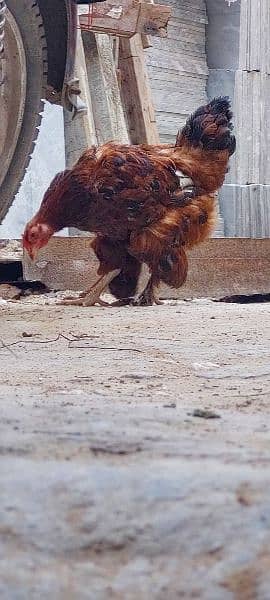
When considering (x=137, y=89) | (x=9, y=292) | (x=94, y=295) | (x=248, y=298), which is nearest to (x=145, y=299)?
(x=94, y=295)

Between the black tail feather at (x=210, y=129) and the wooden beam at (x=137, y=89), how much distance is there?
89 cm

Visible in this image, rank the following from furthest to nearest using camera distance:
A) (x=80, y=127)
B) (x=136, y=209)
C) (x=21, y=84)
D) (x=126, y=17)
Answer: (x=80, y=127) → (x=126, y=17) → (x=136, y=209) → (x=21, y=84)

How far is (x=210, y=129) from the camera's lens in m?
5.99

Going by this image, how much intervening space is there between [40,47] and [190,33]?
209 inches

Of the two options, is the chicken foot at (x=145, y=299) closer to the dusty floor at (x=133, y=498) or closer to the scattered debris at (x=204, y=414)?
the dusty floor at (x=133, y=498)

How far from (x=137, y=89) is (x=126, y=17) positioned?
0.86 metres

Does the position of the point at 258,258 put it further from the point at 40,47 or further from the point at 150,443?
the point at 150,443

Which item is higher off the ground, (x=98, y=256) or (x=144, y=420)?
(x=144, y=420)

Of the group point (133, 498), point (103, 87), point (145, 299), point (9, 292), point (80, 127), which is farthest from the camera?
point (103, 87)

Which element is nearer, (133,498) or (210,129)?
(133,498)

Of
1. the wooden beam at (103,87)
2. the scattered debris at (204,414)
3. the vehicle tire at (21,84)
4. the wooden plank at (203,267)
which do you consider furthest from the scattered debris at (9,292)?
the scattered debris at (204,414)

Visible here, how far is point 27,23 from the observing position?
457cm

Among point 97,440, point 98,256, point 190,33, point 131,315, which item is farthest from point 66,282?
point 97,440

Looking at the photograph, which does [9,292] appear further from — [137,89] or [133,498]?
[133,498]
